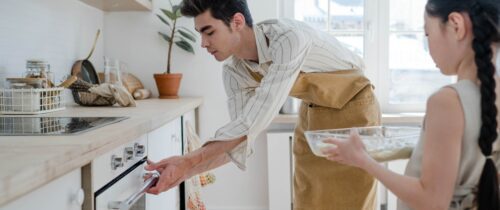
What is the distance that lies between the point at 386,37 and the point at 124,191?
2057mm

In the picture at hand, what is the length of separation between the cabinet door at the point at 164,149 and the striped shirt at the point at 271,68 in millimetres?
304

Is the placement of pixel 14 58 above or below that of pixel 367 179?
above

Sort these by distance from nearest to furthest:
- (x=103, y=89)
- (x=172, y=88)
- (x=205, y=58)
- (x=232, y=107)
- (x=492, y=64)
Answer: (x=492, y=64)
(x=232, y=107)
(x=103, y=89)
(x=172, y=88)
(x=205, y=58)

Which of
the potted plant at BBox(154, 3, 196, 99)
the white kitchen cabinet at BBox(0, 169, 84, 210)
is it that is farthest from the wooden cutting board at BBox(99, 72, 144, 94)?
the white kitchen cabinet at BBox(0, 169, 84, 210)

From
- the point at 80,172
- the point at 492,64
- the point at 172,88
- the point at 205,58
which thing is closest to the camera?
the point at 492,64

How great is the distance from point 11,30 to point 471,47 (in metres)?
1.55

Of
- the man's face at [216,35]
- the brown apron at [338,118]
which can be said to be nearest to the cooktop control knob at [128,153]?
the man's face at [216,35]

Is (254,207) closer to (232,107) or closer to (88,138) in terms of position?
(232,107)

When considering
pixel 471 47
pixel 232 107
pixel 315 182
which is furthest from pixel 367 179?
pixel 471 47

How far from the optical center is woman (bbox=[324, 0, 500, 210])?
82 cm

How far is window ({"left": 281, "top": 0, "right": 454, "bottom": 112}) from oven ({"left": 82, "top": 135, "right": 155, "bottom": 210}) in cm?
173

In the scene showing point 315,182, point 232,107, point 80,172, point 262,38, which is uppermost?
point 262,38

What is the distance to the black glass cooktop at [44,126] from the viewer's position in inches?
44.5

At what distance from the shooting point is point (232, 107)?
5.31ft
